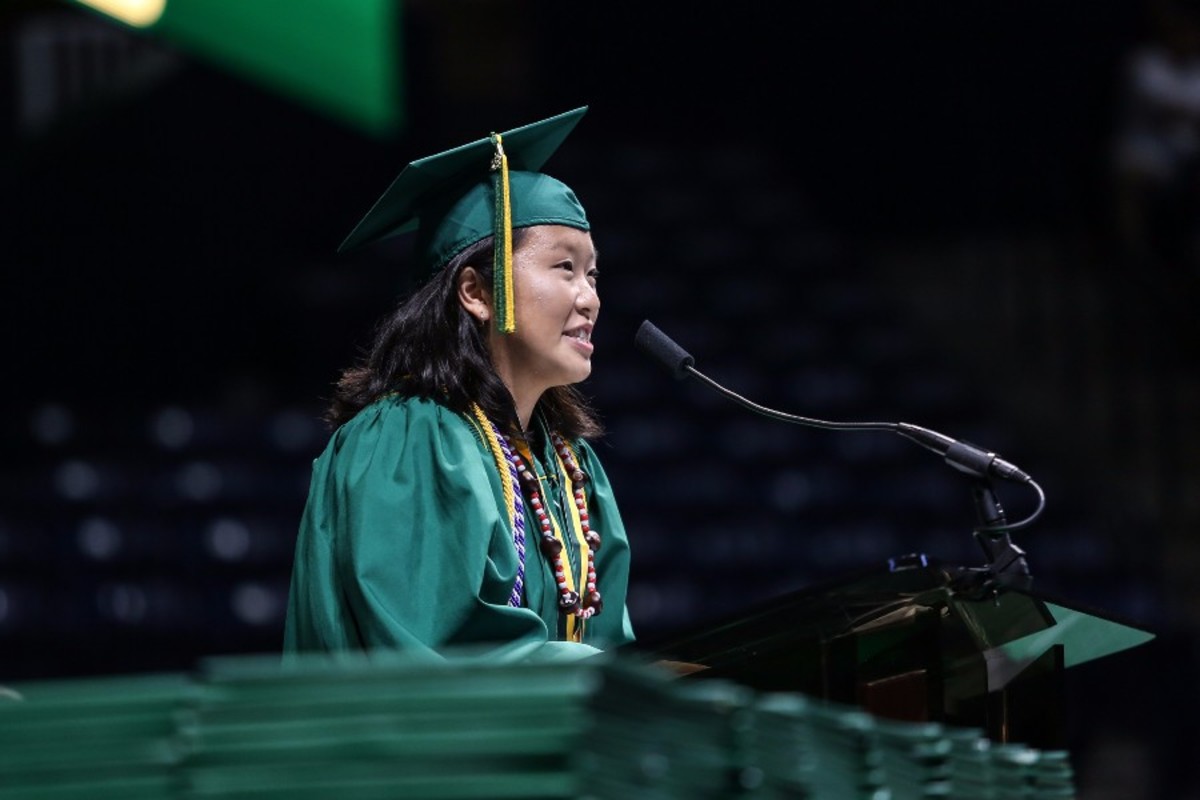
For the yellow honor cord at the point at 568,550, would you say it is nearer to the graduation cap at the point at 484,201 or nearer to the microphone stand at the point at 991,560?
the graduation cap at the point at 484,201

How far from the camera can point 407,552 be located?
2.43 m

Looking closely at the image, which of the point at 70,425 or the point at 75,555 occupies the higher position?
the point at 70,425

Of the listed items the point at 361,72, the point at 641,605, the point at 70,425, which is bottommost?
the point at 641,605

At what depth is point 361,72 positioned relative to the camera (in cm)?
456

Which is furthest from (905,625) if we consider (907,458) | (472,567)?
(907,458)

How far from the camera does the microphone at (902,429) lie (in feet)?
7.99

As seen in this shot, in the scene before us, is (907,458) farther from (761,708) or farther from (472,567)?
(761,708)

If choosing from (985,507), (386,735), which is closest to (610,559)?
(985,507)

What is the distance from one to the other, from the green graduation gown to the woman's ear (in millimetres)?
181

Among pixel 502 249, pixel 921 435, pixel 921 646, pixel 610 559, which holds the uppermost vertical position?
pixel 502 249

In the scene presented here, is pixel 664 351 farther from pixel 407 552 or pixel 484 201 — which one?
pixel 407 552

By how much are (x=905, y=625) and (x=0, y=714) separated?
116cm

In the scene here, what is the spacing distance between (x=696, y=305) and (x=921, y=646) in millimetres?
5848

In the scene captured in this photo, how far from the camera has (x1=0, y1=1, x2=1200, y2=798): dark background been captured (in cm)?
657
